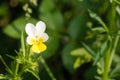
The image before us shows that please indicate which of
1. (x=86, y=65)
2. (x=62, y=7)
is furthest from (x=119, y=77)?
(x=62, y=7)

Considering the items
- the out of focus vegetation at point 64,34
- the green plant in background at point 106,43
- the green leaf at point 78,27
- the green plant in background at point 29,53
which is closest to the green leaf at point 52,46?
the out of focus vegetation at point 64,34

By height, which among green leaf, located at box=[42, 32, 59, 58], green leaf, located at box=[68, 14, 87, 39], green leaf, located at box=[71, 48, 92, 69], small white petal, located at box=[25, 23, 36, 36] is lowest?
small white petal, located at box=[25, 23, 36, 36]

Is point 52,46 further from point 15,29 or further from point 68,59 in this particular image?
point 15,29

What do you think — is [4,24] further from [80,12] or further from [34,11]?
[80,12]

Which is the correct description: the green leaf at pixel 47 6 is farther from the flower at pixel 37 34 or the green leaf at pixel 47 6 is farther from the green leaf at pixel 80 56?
the flower at pixel 37 34

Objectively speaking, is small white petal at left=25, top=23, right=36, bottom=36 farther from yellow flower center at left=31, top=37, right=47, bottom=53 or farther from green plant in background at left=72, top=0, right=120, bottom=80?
green plant in background at left=72, top=0, right=120, bottom=80

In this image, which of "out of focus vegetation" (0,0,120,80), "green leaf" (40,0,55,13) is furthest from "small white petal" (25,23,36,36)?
"green leaf" (40,0,55,13)

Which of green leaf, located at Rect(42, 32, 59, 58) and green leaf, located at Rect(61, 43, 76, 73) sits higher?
green leaf, located at Rect(42, 32, 59, 58)
